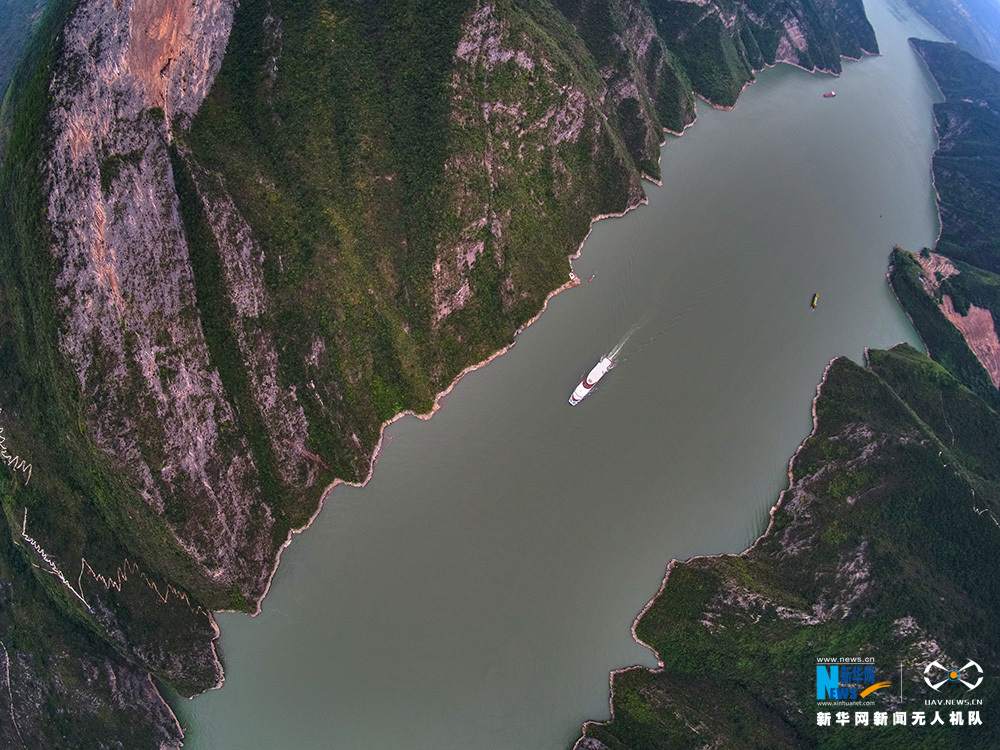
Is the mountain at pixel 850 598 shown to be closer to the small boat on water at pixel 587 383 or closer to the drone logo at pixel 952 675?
the drone logo at pixel 952 675

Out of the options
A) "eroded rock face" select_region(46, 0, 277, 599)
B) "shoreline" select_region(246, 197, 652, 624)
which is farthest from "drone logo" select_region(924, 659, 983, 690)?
"eroded rock face" select_region(46, 0, 277, 599)

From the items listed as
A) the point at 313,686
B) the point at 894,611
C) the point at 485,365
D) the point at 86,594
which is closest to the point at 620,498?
the point at 485,365

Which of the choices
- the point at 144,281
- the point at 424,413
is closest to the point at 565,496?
the point at 424,413

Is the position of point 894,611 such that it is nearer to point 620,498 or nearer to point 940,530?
point 940,530

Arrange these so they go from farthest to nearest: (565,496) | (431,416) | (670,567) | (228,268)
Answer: (431,416) → (565,496) → (670,567) → (228,268)

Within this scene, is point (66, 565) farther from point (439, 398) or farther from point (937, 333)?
point (937, 333)

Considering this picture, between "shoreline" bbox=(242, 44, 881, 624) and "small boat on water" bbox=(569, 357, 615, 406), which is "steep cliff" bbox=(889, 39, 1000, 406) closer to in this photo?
"shoreline" bbox=(242, 44, 881, 624)
